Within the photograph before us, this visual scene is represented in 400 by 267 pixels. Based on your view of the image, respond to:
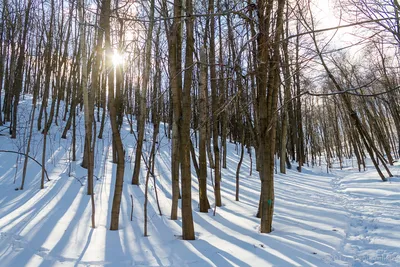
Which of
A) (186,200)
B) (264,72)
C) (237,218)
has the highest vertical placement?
(264,72)

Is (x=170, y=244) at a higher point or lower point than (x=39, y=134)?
lower

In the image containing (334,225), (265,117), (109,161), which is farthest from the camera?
(109,161)

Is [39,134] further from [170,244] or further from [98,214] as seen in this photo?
[170,244]

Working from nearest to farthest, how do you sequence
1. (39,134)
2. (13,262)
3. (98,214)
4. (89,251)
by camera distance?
(13,262) → (89,251) → (98,214) → (39,134)

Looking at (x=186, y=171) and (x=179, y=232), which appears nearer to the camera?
(x=186, y=171)

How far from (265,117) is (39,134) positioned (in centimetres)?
1143

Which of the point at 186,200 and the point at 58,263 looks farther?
the point at 186,200

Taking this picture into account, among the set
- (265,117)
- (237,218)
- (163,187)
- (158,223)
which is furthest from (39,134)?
(265,117)

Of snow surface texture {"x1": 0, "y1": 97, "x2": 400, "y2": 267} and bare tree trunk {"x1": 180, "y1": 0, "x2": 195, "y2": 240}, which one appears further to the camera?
bare tree trunk {"x1": 180, "y1": 0, "x2": 195, "y2": 240}

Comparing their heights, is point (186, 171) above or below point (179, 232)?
above

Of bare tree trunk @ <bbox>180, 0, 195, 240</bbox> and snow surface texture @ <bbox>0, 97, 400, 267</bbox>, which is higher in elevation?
bare tree trunk @ <bbox>180, 0, 195, 240</bbox>

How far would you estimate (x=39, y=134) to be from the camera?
12.2 m

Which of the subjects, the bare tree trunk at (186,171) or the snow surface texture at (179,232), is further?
the bare tree trunk at (186,171)

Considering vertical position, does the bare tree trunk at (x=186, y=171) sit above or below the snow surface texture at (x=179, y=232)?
above
